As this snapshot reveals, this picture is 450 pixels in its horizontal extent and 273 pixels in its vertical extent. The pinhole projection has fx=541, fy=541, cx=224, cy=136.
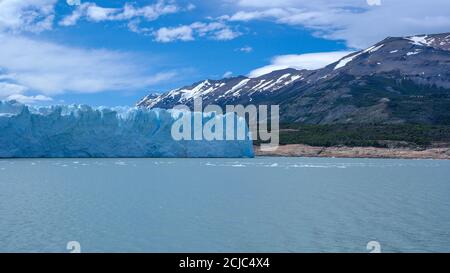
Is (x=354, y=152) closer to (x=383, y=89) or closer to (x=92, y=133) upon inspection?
(x=92, y=133)

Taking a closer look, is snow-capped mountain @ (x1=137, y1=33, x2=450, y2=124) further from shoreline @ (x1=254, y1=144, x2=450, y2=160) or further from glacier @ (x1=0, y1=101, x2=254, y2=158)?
glacier @ (x1=0, y1=101, x2=254, y2=158)

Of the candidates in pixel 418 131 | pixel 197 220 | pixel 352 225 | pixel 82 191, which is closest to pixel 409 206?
pixel 352 225

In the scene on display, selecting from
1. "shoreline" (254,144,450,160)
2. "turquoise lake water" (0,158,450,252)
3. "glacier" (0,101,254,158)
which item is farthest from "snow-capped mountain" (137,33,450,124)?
"turquoise lake water" (0,158,450,252)

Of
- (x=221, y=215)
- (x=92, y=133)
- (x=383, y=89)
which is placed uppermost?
(x=383, y=89)

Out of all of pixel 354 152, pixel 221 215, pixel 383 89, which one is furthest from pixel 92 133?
pixel 383 89

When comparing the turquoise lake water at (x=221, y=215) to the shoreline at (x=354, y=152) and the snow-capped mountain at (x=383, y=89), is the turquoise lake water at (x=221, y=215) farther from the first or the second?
the snow-capped mountain at (x=383, y=89)

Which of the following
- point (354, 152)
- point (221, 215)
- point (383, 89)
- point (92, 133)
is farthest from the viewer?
point (383, 89)

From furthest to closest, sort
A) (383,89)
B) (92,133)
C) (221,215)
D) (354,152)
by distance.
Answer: (383,89) < (354,152) < (92,133) < (221,215)
